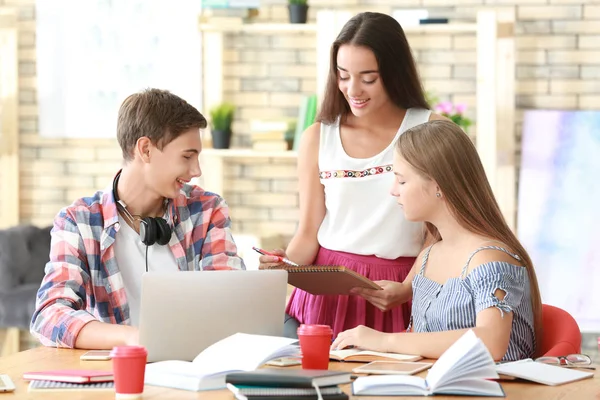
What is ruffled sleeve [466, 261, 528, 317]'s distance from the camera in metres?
2.38

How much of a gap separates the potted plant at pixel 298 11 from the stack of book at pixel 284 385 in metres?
3.56

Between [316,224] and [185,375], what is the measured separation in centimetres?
123

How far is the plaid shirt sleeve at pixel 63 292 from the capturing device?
2484mm

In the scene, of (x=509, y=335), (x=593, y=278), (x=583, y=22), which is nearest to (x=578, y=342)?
(x=509, y=335)

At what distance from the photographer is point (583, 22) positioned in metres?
5.23

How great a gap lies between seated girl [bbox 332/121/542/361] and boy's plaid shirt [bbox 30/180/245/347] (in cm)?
55

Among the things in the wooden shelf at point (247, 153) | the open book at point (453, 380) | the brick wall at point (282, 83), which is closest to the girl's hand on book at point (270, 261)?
the open book at point (453, 380)

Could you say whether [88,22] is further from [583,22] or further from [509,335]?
[509,335]

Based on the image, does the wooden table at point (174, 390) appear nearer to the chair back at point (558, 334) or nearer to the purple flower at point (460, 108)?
the chair back at point (558, 334)

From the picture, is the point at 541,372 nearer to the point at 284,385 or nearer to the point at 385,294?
the point at 284,385

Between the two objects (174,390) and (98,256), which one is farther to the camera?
(98,256)

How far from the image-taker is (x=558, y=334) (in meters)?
2.58

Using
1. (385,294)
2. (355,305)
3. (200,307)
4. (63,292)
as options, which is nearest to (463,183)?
(385,294)

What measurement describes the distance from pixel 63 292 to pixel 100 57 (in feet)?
11.1
